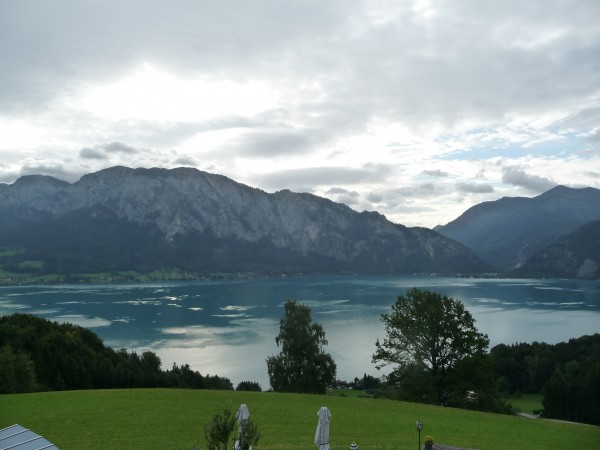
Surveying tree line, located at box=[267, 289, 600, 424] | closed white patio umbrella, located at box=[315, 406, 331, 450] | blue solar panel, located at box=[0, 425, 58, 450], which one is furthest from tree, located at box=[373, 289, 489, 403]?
blue solar panel, located at box=[0, 425, 58, 450]

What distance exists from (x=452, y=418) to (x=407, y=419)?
2324 mm

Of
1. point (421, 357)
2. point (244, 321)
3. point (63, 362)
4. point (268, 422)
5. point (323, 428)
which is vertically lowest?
point (244, 321)

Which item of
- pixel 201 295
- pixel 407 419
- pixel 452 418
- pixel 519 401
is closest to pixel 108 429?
pixel 407 419

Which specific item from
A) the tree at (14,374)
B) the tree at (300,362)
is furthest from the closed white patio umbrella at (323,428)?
the tree at (300,362)

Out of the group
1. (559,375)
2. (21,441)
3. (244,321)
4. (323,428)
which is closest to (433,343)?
(323,428)

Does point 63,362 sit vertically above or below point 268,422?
below

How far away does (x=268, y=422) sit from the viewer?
21.7m

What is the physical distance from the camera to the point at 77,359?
135 ft

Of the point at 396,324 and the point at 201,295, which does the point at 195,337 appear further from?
the point at 201,295

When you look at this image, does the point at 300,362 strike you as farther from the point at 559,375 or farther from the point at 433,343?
the point at 559,375

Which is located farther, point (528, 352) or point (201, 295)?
point (201, 295)

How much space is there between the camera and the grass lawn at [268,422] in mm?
19047

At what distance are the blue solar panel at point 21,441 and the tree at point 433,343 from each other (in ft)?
72.4

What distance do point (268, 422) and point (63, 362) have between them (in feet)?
86.2
